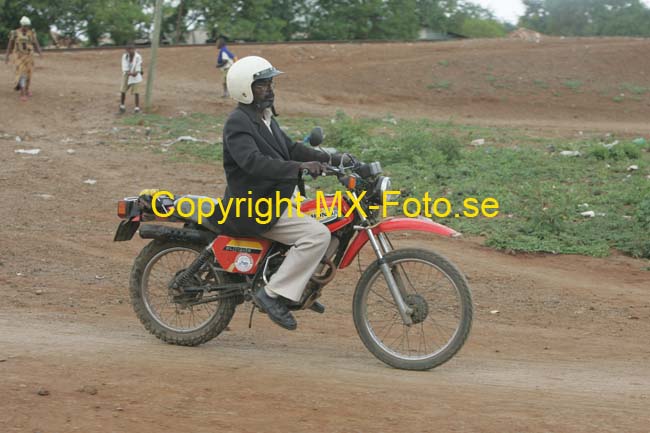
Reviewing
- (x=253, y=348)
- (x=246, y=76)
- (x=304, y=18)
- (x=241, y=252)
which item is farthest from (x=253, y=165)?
(x=304, y=18)

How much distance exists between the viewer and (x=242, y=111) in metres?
5.57

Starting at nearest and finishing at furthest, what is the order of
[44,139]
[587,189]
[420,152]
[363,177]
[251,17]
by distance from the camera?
[363,177] → [587,189] → [420,152] → [44,139] → [251,17]

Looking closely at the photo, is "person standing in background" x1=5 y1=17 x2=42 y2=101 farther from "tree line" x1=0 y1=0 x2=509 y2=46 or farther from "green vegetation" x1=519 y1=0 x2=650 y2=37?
"green vegetation" x1=519 y1=0 x2=650 y2=37

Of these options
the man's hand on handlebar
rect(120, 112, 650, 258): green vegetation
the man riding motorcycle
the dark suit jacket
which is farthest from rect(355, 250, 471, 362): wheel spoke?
rect(120, 112, 650, 258): green vegetation

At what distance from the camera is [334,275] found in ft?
18.8

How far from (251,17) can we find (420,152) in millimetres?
27569

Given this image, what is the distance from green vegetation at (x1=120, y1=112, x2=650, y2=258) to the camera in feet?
32.8

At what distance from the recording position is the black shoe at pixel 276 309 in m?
5.57

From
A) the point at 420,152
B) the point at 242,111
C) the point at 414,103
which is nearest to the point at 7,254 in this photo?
the point at 242,111

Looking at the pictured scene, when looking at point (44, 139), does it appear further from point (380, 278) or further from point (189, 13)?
point (189, 13)

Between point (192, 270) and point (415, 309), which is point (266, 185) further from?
point (415, 309)

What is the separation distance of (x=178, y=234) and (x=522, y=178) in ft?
24.5

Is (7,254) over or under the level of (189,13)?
under

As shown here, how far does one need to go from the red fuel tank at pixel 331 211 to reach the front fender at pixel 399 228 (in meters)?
0.16
